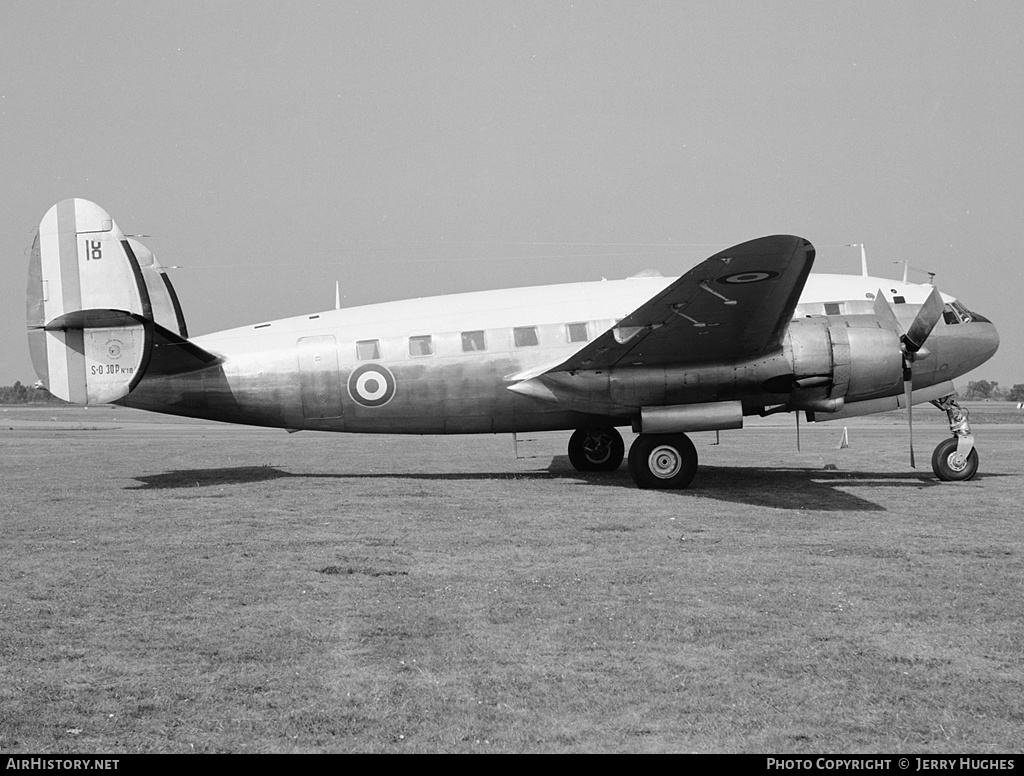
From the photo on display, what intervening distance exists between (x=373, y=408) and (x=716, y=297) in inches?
253

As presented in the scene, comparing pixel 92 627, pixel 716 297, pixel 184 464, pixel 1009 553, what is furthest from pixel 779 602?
pixel 184 464

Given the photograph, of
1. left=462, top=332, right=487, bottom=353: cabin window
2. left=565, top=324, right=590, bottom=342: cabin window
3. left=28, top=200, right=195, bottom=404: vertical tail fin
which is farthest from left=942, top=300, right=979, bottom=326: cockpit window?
left=28, top=200, right=195, bottom=404: vertical tail fin

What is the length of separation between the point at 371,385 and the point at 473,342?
1.97 meters

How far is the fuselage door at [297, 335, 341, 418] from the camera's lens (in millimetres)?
16188

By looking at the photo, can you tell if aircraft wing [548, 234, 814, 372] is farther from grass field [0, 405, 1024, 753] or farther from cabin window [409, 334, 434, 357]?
cabin window [409, 334, 434, 357]

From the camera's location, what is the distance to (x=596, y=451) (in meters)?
18.2

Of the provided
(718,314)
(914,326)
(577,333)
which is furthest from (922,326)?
(577,333)

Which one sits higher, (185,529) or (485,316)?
(485,316)

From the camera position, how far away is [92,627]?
21.6ft

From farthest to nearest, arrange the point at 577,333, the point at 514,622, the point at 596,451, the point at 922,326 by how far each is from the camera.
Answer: the point at 596,451 < the point at 577,333 < the point at 922,326 < the point at 514,622

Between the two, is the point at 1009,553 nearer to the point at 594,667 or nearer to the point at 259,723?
the point at 594,667

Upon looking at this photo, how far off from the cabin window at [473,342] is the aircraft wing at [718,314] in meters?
1.62

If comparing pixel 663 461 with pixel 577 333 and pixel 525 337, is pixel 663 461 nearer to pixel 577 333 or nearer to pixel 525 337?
pixel 577 333

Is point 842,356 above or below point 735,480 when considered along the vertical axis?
above
